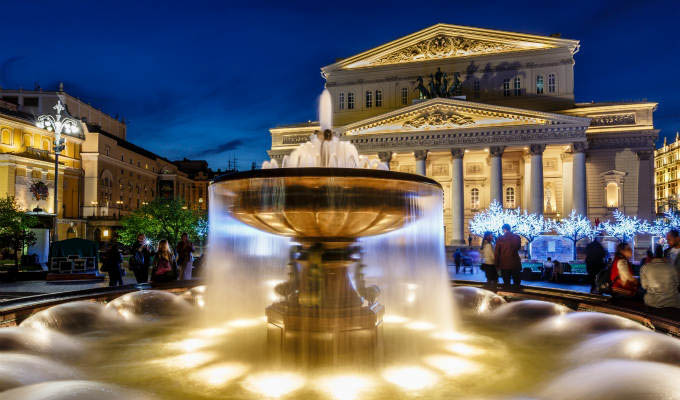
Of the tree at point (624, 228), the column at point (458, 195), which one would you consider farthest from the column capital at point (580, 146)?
the column at point (458, 195)

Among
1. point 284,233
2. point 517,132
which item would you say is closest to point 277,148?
point 517,132

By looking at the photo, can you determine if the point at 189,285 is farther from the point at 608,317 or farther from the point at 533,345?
the point at 608,317

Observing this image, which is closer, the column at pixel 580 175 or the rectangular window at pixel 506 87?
the column at pixel 580 175

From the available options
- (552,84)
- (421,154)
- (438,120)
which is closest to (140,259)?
(421,154)

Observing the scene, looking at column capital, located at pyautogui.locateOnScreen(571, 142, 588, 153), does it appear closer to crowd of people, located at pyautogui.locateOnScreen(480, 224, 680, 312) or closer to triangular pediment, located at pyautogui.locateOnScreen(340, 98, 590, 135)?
triangular pediment, located at pyautogui.locateOnScreen(340, 98, 590, 135)

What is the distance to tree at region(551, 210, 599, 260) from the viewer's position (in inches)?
1085

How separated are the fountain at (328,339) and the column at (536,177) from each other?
97.0 ft

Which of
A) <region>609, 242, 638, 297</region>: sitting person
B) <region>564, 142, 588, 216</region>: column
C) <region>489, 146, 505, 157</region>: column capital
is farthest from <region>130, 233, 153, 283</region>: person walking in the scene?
<region>564, 142, 588, 216</region>: column

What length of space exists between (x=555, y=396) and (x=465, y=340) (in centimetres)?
204

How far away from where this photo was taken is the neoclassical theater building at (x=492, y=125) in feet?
112

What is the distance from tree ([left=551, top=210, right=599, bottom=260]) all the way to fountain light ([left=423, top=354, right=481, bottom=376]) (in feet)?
82.3

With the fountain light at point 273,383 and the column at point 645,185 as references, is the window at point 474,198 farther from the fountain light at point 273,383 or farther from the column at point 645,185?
the fountain light at point 273,383

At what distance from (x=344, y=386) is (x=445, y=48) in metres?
41.7

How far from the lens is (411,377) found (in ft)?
13.5
